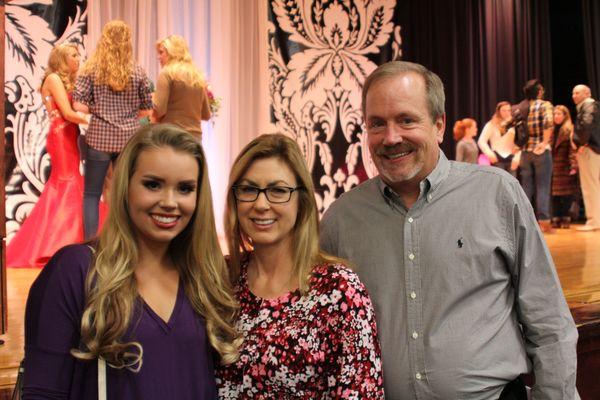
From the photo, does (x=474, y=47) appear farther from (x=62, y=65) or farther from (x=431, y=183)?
(x=431, y=183)

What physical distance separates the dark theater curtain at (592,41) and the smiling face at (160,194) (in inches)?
369

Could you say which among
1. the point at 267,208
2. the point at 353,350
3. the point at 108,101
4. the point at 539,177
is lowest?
the point at 353,350

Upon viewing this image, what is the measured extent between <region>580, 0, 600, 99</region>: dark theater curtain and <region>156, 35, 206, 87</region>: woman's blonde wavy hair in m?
7.01

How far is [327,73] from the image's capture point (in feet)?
24.1

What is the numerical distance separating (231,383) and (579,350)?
1.92 meters

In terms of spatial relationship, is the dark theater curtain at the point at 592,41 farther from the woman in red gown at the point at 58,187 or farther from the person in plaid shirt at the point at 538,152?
the woman in red gown at the point at 58,187

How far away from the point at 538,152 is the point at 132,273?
6.55 m

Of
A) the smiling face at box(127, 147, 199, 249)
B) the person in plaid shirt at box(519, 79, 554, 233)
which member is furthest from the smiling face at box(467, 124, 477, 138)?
the smiling face at box(127, 147, 199, 249)

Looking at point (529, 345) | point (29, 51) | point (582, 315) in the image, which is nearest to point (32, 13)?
point (29, 51)

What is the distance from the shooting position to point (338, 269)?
155 centimetres

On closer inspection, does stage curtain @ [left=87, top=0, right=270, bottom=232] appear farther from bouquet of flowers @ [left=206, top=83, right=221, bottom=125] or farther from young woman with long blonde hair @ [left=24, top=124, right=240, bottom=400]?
young woman with long blonde hair @ [left=24, top=124, right=240, bottom=400]

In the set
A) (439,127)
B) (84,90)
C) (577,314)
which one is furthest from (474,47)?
(439,127)

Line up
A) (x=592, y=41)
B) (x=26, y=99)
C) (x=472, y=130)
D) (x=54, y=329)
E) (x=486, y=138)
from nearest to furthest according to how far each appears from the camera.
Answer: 1. (x=54, y=329)
2. (x=26, y=99)
3. (x=472, y=130)
4. (x=486, y=138)
5. (x=592, y=41)

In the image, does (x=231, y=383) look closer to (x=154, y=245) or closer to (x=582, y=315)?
(x=154, y=245)
